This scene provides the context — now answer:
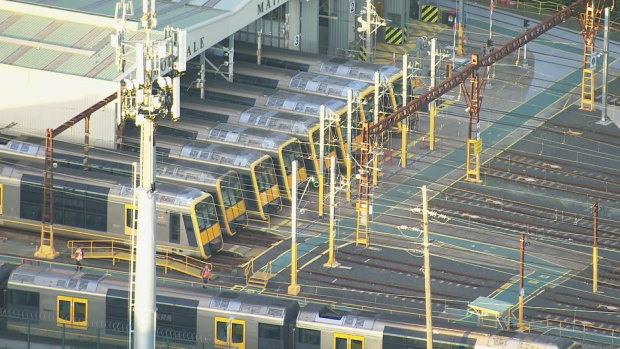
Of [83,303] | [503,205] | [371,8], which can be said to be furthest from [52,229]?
[371,8]

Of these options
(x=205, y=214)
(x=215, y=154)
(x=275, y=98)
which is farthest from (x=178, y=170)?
(x=275, y=98)

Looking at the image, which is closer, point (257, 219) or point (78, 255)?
point (78, 255)

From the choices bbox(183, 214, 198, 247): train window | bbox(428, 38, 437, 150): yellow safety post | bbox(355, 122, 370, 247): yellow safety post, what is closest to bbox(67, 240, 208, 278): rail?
bbox(183, 214, 198, 247): train window

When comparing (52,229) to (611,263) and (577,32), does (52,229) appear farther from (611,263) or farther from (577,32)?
(577,32)

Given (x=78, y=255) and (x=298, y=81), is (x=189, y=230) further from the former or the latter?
(x=298, y=81)

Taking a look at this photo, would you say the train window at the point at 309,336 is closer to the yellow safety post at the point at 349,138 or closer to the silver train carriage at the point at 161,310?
the silver train carriage at the point at 161,310

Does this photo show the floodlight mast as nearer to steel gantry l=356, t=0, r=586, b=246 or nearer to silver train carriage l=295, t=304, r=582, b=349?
silver train carriage l=295, t=304, r=582, b=349

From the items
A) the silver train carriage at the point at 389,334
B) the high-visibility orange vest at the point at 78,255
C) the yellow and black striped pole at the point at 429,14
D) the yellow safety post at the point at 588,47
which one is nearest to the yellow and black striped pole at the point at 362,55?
the yellow and black striped pole at the point at 429,14
